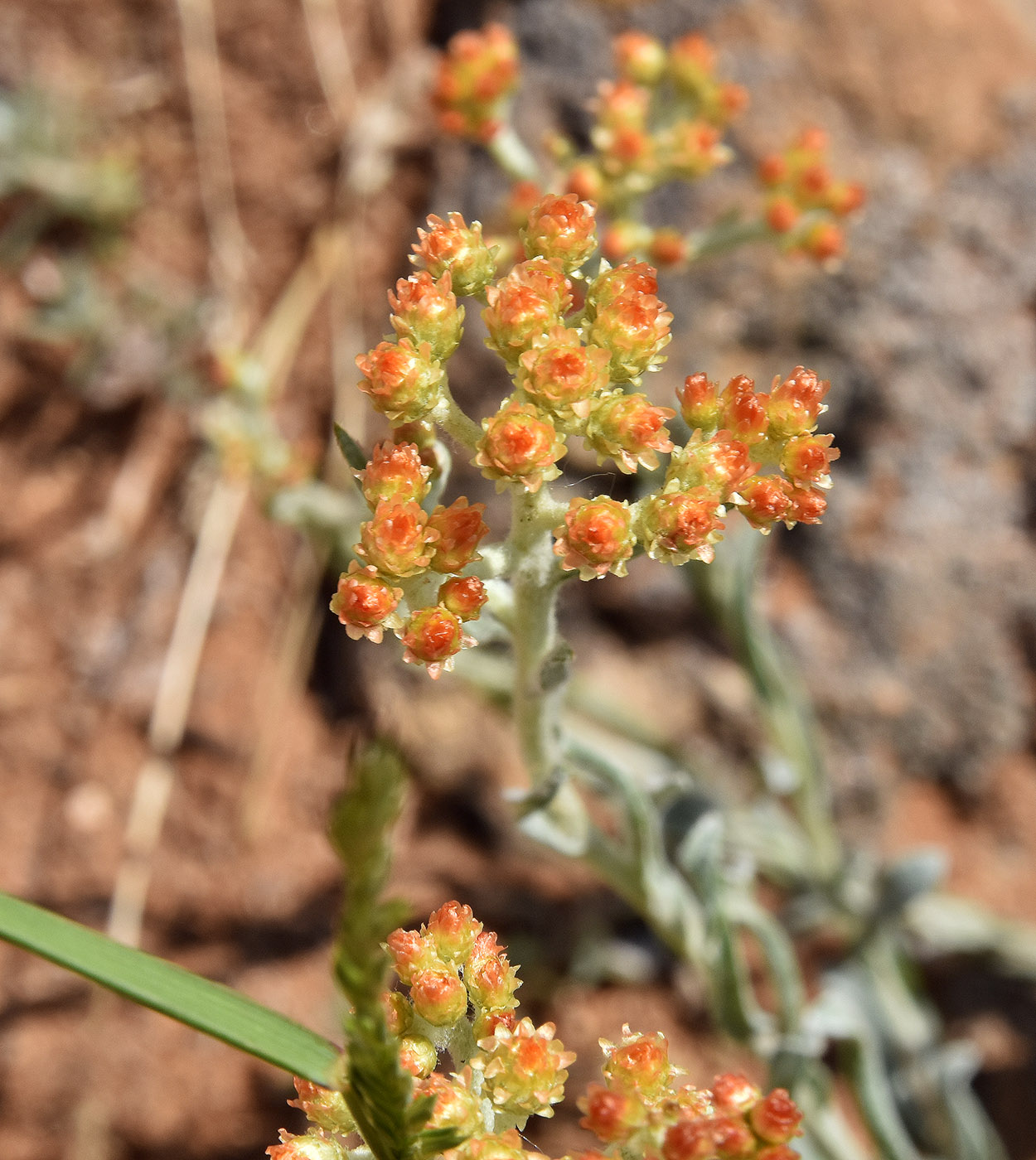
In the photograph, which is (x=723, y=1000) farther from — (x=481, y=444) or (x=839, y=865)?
(x=481, y=444)

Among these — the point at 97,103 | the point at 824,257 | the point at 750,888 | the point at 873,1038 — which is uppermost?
the point at 97,103

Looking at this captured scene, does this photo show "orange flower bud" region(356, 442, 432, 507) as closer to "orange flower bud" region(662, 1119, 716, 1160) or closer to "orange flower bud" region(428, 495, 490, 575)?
"orange flower bud" region(428, 495, 490, 575)

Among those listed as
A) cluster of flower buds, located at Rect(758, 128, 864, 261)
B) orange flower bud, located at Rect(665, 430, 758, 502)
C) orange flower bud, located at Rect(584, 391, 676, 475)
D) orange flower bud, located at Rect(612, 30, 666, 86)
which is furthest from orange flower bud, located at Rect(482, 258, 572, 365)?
orange flower bud, located at Rect(612, 30, 666, 86)

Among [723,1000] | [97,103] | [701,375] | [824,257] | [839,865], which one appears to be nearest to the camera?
[701,375]

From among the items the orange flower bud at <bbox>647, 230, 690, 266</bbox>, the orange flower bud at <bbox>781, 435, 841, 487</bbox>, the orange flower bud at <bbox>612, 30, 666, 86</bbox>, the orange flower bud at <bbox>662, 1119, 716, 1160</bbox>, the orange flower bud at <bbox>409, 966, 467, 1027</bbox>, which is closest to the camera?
the orange flower bud at <bbox>662, 1119, 716, 1160</bbox>

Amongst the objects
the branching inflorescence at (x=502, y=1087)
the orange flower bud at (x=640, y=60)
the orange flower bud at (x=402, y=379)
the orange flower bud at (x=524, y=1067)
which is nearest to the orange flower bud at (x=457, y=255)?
the orange flower bud at (x=402, y=379)

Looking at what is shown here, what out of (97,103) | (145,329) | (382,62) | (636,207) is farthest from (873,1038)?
(97,103)

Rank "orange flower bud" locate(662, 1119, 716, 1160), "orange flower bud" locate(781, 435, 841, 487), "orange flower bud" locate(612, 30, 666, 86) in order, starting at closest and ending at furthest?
"orange flower bud" locate(662, 1119, 716, 1160) → "orange flower bud" locate(781, 435, 841, 487) → "orange flower bud" locate(612, 30, 666, 86)
